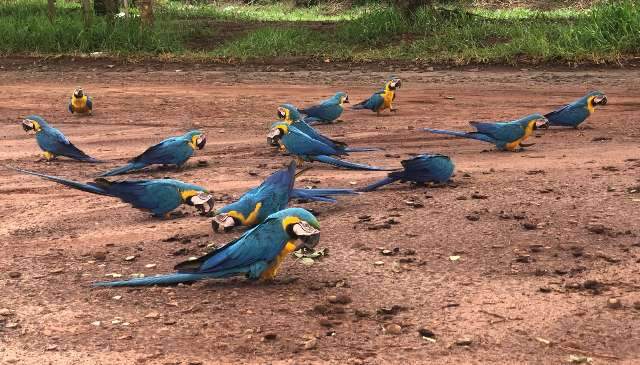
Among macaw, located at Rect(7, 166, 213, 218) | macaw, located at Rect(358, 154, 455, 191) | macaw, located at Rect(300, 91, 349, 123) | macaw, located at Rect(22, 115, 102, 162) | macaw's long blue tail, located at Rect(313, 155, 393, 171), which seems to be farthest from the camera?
macaw, located at Rect(300, 91, 349, 123)

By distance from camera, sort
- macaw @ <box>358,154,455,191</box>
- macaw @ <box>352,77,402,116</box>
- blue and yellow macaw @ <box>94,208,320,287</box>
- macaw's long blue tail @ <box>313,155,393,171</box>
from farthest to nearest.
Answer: macaw @ <box>352,77,402,116</box>
macaw's long blue tail @ <box>313,155,393,171</box>
macaw @ <box>358,154,455,191</box>
blue and yellow macaw @ <box>94,208,320,287</box>

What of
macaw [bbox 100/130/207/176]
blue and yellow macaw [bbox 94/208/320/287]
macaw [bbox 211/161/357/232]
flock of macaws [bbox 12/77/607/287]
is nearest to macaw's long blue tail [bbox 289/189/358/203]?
flock of macaws [bbox 12/77/607/287]

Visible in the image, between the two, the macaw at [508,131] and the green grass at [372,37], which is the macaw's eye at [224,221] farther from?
the green grass at [372,37]

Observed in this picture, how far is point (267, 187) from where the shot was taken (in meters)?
4.36

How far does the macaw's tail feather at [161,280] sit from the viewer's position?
3.57 metres

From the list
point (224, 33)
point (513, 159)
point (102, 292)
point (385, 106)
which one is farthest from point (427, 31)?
point (102, 292)

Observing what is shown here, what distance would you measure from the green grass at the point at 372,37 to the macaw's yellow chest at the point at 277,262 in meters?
8.46

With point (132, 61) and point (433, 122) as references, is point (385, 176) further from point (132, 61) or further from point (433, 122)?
point (132, 61)

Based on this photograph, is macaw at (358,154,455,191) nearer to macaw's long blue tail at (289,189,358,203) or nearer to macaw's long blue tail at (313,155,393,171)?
macaw's long blue tail at (289,189,358,203)

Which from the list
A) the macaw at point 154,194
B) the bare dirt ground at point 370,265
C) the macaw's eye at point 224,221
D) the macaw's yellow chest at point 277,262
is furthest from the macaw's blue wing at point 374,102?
the macaw's yellow chest at point 277,262

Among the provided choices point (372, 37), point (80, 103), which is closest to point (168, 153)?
point (80, 103)

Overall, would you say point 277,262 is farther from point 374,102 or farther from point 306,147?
point 374,102

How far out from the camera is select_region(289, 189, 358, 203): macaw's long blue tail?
15.4 feet

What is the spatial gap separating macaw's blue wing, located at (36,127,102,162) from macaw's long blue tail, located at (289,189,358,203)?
2.38 metres
